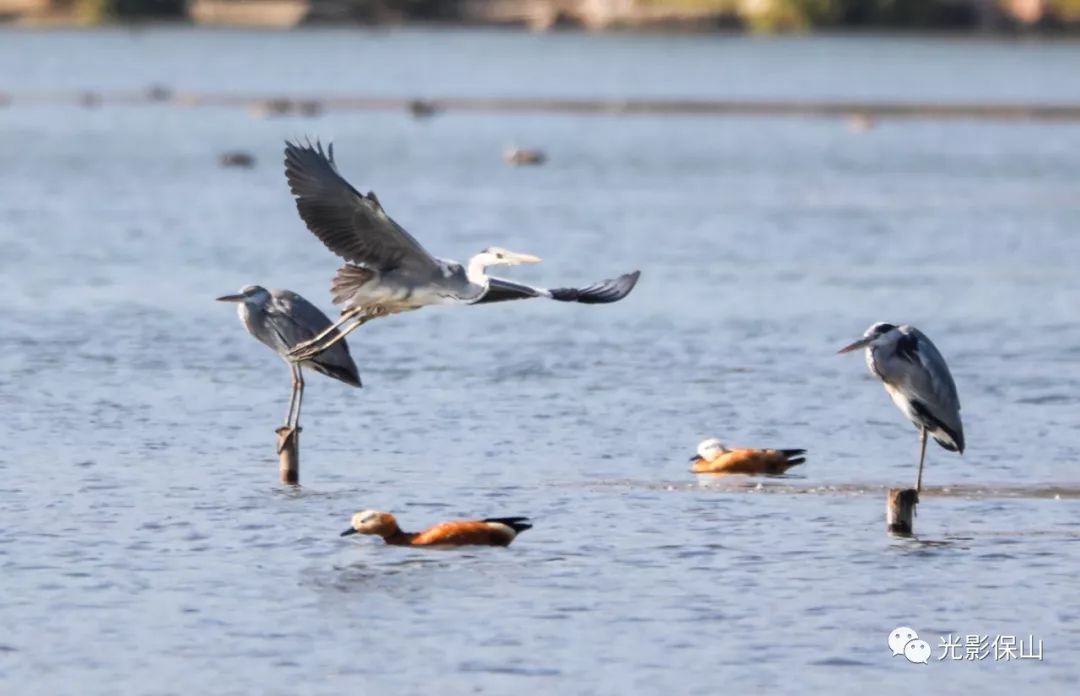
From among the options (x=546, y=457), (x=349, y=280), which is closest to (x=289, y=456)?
(x=349, y=280)

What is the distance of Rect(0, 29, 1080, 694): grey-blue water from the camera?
1545 cm

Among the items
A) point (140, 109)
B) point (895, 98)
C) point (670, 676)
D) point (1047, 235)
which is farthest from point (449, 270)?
point (895, 98)

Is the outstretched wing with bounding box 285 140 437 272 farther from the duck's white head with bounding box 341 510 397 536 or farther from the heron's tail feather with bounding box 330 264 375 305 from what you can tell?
the duck's white head with bounding box 341 510 397 536

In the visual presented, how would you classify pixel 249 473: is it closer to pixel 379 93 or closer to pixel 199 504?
pixel 199 504

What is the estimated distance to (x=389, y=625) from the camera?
1592 centimetres

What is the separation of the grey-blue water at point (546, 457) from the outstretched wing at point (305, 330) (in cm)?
92

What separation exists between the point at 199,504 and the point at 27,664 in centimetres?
469

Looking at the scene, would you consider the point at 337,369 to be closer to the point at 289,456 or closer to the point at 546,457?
the point at 289,456

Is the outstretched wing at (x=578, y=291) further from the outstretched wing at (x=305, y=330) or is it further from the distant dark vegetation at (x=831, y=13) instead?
the distant dark vegetation at (x=831, y=13)

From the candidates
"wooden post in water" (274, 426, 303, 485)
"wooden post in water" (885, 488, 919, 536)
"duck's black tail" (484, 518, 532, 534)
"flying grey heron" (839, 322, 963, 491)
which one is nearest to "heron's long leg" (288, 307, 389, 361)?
"wooden post in water" (274, 426, 303, 485)

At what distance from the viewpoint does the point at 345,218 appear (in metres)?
17.9

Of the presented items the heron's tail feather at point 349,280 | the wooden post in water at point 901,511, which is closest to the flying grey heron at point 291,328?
the heron's tail feather at point 349,280

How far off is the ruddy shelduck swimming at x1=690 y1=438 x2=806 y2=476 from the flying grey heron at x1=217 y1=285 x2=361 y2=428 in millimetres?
2822

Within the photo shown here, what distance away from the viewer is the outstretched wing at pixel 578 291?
1764 centimetres
